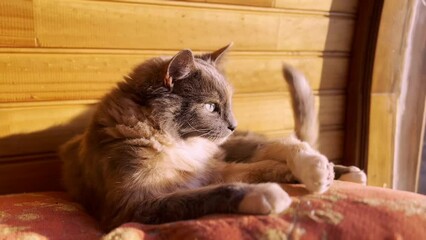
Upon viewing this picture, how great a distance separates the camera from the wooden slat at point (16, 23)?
145 cm

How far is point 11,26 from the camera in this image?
146 centimetres

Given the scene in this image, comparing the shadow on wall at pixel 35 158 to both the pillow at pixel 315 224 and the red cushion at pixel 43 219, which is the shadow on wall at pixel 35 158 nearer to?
the red cushion at pixel 43 219

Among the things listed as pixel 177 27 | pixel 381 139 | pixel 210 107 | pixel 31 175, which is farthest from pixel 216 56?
pixel 381 139

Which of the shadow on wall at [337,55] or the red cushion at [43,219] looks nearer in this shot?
the red cushion at [43,219]

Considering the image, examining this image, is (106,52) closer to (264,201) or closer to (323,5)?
(264,201)

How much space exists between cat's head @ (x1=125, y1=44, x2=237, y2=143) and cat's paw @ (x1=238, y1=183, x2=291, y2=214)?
36 centimetres

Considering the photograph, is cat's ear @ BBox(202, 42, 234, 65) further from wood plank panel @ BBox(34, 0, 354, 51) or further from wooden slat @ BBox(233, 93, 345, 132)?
wooden slat @ BBox(233, 93, 345, 132)

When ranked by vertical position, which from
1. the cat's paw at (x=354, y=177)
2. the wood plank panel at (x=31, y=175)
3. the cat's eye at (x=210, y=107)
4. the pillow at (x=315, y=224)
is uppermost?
the cat's eye at (x=210, y=107)

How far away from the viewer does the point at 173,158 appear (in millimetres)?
1311

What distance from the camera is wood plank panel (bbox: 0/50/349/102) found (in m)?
1.51

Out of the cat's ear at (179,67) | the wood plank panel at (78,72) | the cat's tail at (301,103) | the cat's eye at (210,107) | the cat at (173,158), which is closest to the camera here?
the cat at (173,158)

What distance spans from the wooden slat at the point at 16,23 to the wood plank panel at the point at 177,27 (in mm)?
28

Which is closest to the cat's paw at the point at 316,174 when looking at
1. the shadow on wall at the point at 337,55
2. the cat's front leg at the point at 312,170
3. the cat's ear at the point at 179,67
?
the cat's front leg at the point at 312,170

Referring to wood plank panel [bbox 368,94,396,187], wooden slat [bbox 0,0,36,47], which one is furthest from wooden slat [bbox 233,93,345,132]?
wooden slat [bbox 0,0,36,47]
